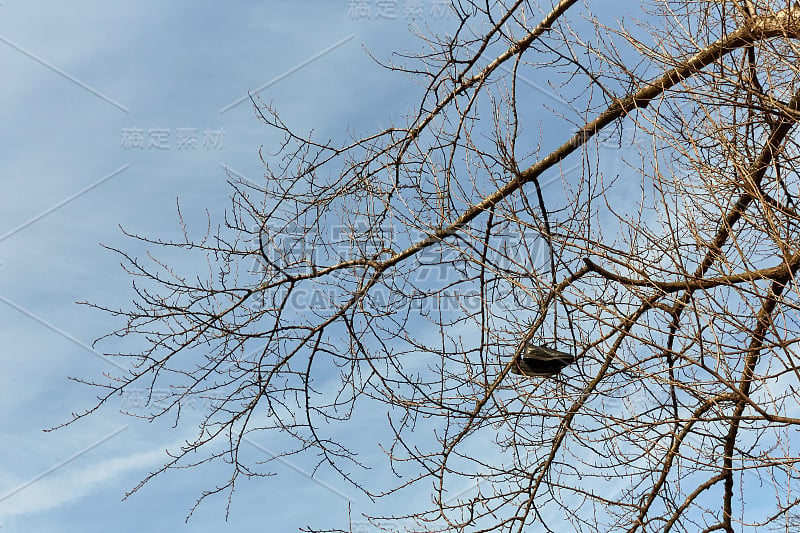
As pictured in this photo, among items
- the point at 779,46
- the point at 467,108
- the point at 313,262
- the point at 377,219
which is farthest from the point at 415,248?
the point at 779,46

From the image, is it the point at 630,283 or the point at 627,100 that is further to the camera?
the point at 627,100

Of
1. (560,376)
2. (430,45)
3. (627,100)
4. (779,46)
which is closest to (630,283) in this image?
(560,376)

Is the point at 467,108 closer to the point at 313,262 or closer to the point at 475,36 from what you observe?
the point at 475,36

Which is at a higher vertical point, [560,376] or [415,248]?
[415,248]

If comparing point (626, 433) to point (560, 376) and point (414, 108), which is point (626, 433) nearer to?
point (560, 376)

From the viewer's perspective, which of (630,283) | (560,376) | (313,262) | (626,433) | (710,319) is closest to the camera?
(710,319)

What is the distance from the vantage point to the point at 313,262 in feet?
18.5

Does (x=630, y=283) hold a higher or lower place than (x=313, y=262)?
lower

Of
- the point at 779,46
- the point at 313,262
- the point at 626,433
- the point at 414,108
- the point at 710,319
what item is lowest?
the point at 626,433

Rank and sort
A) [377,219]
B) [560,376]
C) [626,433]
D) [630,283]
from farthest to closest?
[377,219] → [560,376] → [630,283] → [626,433]

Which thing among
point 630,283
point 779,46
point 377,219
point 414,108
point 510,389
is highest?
point 414,108

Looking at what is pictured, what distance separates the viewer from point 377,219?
19.8 ft

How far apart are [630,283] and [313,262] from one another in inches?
91.1

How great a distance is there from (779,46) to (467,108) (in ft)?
7.43
